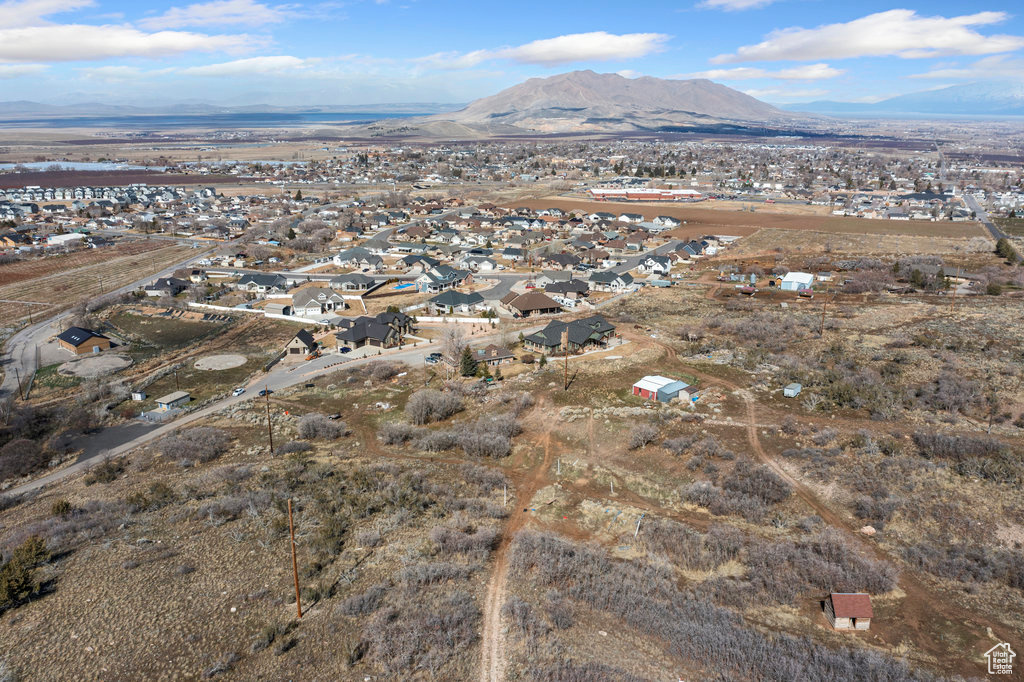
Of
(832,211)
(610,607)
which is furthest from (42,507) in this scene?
(832,211)

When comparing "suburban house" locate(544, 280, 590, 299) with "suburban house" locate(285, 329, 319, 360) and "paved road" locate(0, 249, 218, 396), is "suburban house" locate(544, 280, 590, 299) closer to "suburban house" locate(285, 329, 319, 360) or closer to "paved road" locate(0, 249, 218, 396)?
"suburban house" locate(285, 329, 319, 360)

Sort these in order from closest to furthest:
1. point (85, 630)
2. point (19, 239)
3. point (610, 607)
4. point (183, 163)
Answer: point (85, 630) → point (610, 607) → point (19, 239) → point (183, 163)

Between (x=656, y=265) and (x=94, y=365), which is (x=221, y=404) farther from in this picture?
(x=656, y=265)

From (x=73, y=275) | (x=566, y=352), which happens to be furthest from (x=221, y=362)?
(x=73, y=275)

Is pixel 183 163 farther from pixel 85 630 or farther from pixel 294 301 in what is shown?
pixel 85 630

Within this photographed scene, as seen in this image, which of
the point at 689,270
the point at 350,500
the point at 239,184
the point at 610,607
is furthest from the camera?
the point at 239,184

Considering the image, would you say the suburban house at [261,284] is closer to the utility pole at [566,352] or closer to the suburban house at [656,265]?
the utility pole at [566,352]
